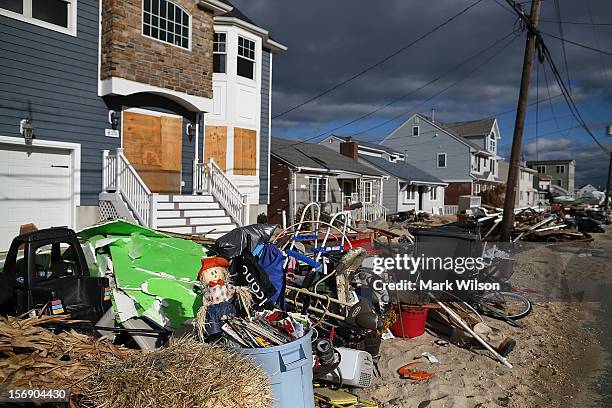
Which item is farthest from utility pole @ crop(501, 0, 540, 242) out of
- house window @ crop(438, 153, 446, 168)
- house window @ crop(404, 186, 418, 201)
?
house window @ crop(438, 153, 446, 168)

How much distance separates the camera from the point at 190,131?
13.2 m

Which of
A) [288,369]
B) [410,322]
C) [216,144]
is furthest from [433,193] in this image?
[288,369]

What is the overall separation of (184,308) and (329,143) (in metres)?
32.9

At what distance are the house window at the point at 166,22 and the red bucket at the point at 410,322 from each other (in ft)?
31.3

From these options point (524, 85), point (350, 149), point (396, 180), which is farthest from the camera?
point (396, 180)

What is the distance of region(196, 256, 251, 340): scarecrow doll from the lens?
12.4 feet

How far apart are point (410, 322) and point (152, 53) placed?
368 inches

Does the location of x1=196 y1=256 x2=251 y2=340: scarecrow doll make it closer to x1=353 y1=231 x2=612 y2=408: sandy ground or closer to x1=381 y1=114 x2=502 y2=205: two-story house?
x1=353 y1=231 x2=612 y2=408: sandy ground

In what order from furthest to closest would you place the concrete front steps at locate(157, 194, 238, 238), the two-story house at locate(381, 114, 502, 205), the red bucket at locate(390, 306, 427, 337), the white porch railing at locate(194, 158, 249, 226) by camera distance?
the two-story house at locate(381, 114, 502, 205)
the white porch railing at locate(194, 158, 249, 226)
the concrete front steps at locate(157, 194, 238, 238)
the red bucket at locate(390, 306, 427, 337)

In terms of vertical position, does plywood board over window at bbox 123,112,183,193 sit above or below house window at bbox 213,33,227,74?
below

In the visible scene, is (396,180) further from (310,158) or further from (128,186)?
(128,186)

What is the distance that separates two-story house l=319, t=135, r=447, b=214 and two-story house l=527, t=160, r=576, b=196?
2894 inches

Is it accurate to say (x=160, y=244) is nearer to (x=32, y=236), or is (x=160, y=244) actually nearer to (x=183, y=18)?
(x=32, y=236)

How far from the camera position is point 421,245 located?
7.09 m
